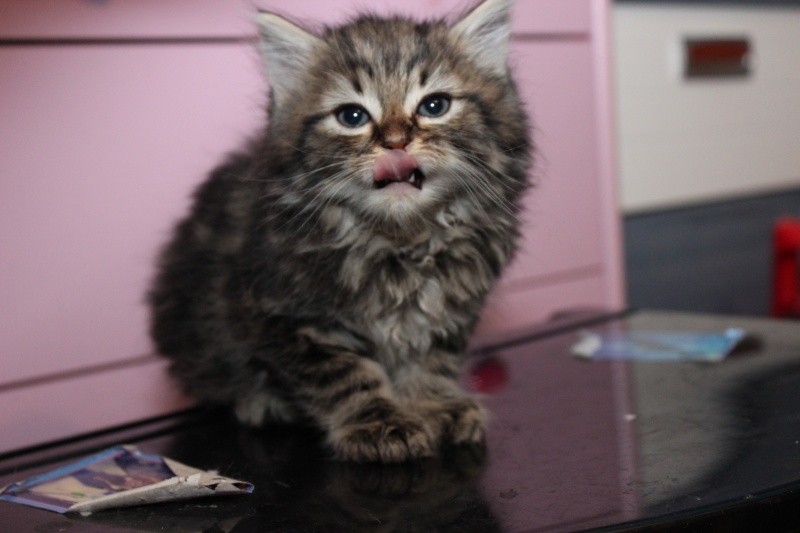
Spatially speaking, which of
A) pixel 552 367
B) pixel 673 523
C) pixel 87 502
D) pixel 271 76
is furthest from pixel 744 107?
pixel 87 502

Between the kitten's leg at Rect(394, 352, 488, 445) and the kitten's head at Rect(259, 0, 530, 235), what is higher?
the kitten's head at Rect(259, 0, 530, 235)

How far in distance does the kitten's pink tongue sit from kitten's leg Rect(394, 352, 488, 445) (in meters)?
0.33

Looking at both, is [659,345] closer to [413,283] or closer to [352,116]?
[413,283]

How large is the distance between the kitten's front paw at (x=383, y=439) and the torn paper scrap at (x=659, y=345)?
24.2 inches

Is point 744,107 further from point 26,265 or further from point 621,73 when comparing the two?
point 26,265

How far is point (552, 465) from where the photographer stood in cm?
115

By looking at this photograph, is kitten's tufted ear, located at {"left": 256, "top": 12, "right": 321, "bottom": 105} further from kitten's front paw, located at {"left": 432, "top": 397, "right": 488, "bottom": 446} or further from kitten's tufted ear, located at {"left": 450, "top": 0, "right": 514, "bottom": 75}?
kitten's front paw, located at {"left": 432, "top": 397, "right": 488, "bottom": 446}

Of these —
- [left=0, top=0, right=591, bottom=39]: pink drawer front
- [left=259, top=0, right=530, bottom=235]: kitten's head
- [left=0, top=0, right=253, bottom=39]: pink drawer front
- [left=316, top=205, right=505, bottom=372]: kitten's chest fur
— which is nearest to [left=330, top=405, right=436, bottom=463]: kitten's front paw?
[left=316, top=205, right=505, bottom=372]: kitten's chest fur

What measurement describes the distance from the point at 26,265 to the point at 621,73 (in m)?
1.65

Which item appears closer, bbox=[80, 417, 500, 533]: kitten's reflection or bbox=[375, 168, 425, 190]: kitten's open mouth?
bbox=[80, 417, 500, 533]: kitten's reflection

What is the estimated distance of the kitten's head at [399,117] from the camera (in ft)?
3.92

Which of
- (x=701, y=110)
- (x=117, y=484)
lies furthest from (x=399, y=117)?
(x=701, y=110)

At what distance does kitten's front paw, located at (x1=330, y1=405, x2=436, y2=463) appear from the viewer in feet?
3.93

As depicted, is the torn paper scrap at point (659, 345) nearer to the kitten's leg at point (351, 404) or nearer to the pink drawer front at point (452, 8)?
the kitten's leg at point (351, 404)
